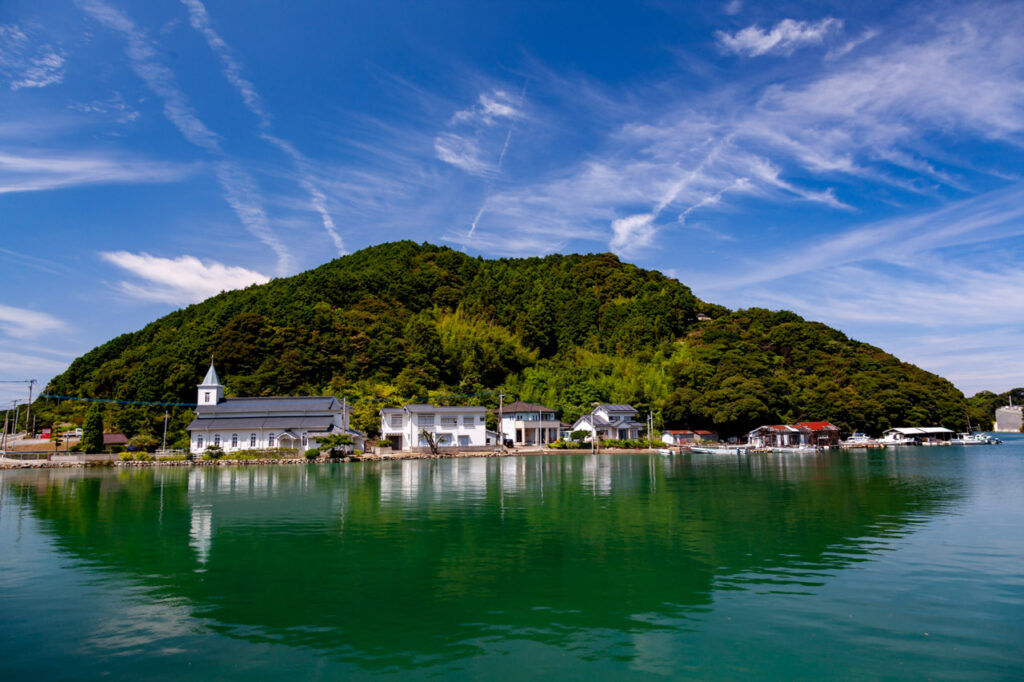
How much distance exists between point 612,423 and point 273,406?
3172 cm

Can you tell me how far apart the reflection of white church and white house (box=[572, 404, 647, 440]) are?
2143 cm

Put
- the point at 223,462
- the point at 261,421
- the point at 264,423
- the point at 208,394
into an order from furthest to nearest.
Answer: the point at 208,394 < the point at 261,421 < the point at 264,423 < the point at 223,462

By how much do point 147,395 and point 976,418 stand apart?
322 ft

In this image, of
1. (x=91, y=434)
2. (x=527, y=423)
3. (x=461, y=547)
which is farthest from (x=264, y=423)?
(x=461, y=547)

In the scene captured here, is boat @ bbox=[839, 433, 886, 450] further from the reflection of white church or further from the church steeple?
the church steeple

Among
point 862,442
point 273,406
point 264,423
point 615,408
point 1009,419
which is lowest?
Answer: point 862,442

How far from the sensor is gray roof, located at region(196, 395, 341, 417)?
51.3 meters

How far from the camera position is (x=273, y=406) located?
52.5 meters

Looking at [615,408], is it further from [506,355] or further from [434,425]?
[434,425]

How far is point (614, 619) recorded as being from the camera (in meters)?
8.38

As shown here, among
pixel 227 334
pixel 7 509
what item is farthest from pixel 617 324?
pixel 7 509

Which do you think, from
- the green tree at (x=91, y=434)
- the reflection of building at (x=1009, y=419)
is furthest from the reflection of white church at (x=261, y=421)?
the reflection of building at (x=1009, y=419)

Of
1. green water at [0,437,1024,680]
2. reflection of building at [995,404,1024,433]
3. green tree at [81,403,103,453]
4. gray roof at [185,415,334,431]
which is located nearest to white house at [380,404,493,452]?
gray roof at [185,415,334,431]

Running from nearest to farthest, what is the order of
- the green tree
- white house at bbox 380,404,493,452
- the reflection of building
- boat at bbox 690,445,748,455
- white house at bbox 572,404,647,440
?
1. the green tree
2. boat at bbox 690,445,748,455
3. white house at bbox 380,404,493,452
4. white house at bbox 572,404,647,440
5. the reflection of building
